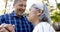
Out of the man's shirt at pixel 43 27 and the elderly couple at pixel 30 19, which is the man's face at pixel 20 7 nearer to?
the elderly couple at pixel 30 19

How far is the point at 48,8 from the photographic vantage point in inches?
59.4

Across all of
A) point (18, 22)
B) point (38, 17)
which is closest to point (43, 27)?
point (38, 17)

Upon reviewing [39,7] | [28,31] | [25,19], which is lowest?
[28,31]

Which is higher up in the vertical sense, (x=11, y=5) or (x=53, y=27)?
(x=11, y=5)

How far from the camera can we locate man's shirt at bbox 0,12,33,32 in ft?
4.74

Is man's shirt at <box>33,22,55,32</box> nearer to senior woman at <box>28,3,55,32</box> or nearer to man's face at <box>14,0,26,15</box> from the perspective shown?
senior woman at <box>28,3,55,32</box>

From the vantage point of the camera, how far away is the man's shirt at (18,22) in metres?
1.45

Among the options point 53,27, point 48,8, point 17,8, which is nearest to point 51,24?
point 53,27

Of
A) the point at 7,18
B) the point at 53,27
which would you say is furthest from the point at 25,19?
the point at 53,27

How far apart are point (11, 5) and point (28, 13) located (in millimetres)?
166

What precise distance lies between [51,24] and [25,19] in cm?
24

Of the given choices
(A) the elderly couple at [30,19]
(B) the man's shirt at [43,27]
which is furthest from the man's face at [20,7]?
(B) the man's shirt at [43,27]

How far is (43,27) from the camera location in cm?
148

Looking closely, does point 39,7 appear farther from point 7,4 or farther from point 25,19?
point 7,4
